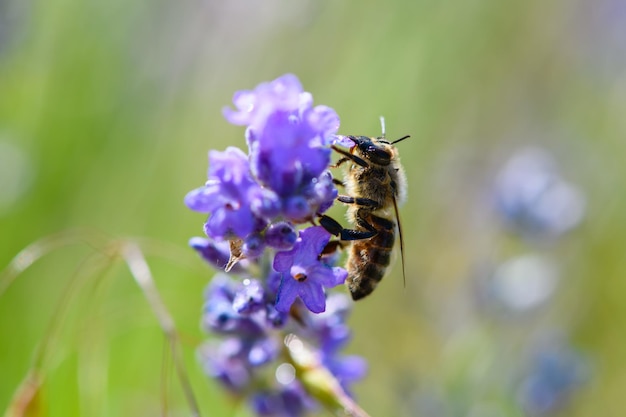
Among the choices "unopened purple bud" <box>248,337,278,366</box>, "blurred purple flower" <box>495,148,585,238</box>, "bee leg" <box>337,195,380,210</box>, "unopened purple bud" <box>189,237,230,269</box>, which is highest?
"bee leg" <box>337,195,380,210</box>

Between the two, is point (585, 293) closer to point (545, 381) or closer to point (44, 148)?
point (545, 381)

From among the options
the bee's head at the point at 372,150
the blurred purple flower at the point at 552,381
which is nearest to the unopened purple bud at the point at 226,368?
the bee's head at the point at 372,150

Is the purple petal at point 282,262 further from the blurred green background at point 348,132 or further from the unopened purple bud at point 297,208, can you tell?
the blurred green background at point 348,132

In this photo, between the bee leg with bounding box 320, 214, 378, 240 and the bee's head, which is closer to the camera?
the bee leg with bounding box 320, 214, 378, 240

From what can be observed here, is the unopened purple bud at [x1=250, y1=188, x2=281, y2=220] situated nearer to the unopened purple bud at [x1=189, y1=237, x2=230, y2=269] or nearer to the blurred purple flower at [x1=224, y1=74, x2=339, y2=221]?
the blurred purple flower at [x1=224, y1=74, x2=339, y2=221]

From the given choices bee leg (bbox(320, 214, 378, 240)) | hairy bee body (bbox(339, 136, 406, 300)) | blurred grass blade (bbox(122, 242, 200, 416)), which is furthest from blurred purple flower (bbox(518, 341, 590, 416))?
blurred grass blade (bbox(122, 242, 200, 416))

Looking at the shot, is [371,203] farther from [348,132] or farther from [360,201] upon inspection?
[348,132]

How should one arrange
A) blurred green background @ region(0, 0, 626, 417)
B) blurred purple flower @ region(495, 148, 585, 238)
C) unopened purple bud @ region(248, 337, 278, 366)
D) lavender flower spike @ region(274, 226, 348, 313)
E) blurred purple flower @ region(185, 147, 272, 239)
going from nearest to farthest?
blurred purple flower @ region(185, 147, 272, 239)
lavender flower spike @ region(274, 226, 348, 313)
unopened purple bud @ region(248, 337, 278, 366)
blurred green background @ region(0, 0, 626, 417)
blurred purple flower @ region(495, 148, 585, 238)

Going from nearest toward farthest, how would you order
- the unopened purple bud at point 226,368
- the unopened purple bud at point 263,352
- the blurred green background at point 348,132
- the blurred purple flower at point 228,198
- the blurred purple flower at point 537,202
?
the blurred purple flower at point 228,198
the unopened purple bud at point 263,352
the unopened purple bud at point 226,368
the blurred green background at point 348,132
the blurred purple flower at point 537,202
